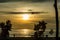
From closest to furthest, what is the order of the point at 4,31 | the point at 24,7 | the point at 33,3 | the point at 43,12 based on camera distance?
the point at 4,31, the point at 43,12, the point at 24,7, the point at 33,3

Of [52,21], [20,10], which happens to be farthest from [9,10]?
[52,21]

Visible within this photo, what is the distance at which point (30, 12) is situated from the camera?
20.3 feet

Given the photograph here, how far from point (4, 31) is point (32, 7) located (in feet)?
13.4

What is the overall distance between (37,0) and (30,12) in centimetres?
133

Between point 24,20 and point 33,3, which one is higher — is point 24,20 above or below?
below

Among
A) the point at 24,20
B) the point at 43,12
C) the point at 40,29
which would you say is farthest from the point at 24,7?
the point at 40,29

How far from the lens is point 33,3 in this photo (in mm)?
6977

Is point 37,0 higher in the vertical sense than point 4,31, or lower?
higher

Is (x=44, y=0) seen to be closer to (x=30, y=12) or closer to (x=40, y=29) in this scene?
(x=30, y=12)

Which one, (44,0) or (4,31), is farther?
(44,0)

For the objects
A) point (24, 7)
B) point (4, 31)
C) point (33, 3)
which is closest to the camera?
point (4, 31)

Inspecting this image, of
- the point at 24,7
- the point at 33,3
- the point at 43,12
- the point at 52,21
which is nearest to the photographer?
the point at 52,21

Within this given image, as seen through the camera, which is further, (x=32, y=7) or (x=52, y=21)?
(x=32, y=7)

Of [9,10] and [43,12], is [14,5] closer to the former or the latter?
[9,10]
